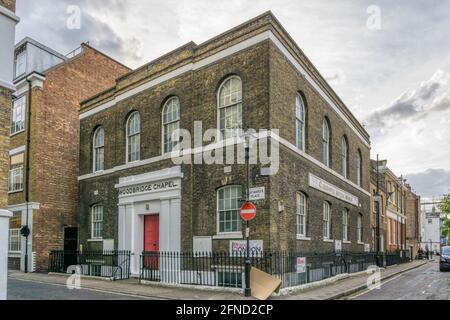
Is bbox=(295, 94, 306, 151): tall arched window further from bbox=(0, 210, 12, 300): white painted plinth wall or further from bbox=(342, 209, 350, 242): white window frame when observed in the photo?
bbox=(0, 210, 12, 300): white painted plinth wall

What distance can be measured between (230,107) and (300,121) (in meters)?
3.84

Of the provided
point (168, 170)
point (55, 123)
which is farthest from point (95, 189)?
point (168, 170)

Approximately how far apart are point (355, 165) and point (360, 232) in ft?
13.6

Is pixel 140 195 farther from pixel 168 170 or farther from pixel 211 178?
pixel 211 178

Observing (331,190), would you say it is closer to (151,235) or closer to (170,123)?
(170,123)

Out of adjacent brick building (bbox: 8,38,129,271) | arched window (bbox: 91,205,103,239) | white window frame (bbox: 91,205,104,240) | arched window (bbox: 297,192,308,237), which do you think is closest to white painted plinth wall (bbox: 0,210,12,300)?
arched window (bbox: 297,192,308,237)

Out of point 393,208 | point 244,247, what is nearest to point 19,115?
point 244,247

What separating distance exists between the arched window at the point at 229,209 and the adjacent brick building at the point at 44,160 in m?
10.9

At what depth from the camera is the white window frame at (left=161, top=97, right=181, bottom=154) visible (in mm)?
17578

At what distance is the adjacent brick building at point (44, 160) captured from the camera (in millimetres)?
21656

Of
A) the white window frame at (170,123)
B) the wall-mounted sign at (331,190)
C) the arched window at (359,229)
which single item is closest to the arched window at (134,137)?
the white window frame at (170,123)

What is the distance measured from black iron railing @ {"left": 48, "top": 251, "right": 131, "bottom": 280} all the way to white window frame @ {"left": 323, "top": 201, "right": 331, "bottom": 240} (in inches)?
355

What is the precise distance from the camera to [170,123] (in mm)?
17906

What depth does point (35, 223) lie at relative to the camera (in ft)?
70.1
